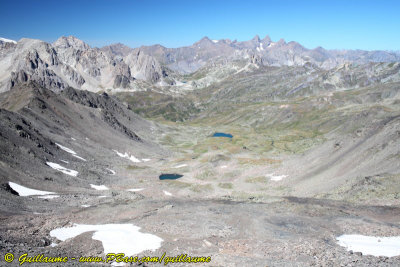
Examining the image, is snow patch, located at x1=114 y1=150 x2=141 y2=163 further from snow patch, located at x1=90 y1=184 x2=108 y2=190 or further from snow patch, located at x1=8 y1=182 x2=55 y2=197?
snow patch, located at x1=8 y1=182 x2=55 y2=197

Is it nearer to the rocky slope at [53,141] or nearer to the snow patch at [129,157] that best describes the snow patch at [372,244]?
the rocky slope at [53,141]

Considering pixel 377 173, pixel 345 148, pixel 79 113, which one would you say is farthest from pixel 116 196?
pixel 79 113

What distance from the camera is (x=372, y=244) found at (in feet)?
111

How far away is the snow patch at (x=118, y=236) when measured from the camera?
33531mm

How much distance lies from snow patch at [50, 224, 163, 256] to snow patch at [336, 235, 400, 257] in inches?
804

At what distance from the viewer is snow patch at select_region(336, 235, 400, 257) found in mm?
31375


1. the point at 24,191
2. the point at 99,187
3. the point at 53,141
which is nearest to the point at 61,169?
the point at 99,187

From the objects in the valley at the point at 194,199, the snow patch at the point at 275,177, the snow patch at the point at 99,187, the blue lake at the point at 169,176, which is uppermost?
the valley at the point at 194,199

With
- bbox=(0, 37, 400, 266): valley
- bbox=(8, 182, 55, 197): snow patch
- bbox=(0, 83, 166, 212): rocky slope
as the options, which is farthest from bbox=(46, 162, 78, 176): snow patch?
bbox=(8, 182, 55, 197): snow patch

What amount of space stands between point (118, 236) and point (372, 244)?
1097 inches

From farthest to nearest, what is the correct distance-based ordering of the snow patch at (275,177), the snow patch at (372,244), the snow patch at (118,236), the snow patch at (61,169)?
1. the snow patch at (275,177)
2. the snow patch at (61,169)
3. the snow patch at (118,236)
4. the snow patch at (372,244)

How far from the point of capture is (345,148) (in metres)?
86.8

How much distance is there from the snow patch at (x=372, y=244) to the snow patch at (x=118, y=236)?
2043 cm

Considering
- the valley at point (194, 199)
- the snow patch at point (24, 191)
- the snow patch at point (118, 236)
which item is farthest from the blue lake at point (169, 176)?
the snow patch at point (118, 236)
